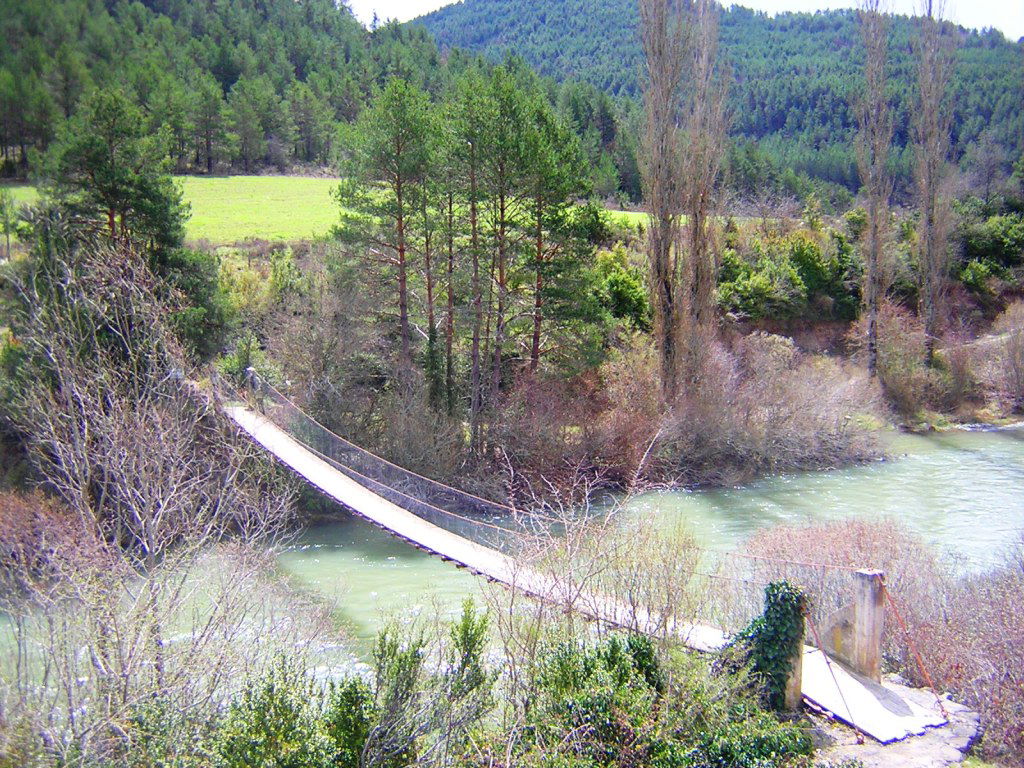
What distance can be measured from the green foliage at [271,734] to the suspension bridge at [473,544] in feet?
6.85

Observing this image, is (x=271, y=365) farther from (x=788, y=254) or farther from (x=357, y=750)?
(x=788, y=254)

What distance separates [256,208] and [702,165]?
20746mm

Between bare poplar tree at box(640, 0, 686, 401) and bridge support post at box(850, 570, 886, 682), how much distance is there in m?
15.2

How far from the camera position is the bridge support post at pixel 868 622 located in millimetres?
8055

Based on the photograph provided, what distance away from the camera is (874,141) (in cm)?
2942

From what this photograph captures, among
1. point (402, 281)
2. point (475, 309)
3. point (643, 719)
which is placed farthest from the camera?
point (402, 281)

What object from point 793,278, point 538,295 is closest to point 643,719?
point 538,295

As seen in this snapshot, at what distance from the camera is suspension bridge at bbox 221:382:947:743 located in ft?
25.6

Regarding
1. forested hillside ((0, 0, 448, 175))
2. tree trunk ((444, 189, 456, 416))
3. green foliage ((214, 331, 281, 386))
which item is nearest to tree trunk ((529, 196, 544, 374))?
tree trunk ((444, 189, 456, 416))

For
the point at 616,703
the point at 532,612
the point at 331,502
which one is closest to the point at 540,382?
the point at 331,502

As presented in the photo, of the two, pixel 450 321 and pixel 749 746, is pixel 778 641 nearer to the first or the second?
pixel 749 746

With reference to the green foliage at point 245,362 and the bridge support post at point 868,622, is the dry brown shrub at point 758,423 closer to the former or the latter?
the green foliage at point 245,362

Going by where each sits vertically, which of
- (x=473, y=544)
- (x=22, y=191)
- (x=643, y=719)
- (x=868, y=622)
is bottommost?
(x=473, y=544)

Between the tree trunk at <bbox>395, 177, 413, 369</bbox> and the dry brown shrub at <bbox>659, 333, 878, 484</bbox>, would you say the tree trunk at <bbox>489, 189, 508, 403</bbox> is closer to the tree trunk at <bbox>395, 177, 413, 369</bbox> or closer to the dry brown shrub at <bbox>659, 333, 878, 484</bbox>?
the tree trunk at <bbox>395, 177, 413, 369</bbox>
